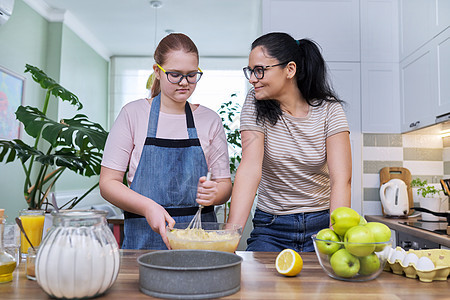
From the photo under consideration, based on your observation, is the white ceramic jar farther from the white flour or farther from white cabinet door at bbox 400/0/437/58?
white cabinet door at bbox 400/0/437/58

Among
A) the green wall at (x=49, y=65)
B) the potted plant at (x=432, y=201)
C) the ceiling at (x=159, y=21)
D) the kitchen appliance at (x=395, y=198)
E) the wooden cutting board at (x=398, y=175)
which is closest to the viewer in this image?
the potted plant at (x=432, y=201)

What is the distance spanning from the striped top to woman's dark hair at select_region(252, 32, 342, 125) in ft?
0.10

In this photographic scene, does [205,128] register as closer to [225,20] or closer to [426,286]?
[426,286]

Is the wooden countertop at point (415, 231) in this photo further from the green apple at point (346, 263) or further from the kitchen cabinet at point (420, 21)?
the green apple at point (346, 263)

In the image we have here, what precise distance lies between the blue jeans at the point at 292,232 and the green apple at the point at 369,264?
0.61 meters

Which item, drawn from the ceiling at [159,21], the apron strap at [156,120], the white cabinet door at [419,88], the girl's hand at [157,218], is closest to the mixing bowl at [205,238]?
the girl's hand at [157,218]

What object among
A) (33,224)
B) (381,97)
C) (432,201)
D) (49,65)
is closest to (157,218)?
(33,224)

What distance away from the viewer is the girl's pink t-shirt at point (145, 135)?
152cm

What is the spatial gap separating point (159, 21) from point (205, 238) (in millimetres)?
5172

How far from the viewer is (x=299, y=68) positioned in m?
1.71

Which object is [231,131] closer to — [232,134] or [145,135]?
[232,134]

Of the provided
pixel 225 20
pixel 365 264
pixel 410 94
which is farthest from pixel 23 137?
pixel 365 264

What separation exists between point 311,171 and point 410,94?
6.89ft

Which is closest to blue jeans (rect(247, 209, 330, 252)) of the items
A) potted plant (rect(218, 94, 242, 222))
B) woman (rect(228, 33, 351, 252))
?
woman (rect(228, 33, 351, 252))
